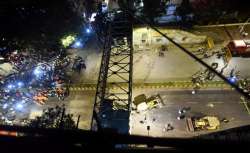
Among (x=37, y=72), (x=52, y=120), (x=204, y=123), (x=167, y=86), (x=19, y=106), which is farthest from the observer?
(x=37, y=72)

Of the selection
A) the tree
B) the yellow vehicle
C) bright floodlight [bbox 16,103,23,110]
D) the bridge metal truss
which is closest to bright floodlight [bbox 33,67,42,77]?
bright floodlight [bbox 16,103,23,110]

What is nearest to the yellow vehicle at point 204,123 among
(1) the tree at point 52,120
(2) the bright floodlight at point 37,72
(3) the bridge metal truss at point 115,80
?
(3) the bridge metal truss at point 115,80

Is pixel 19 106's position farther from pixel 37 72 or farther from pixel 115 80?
pixel 115 80

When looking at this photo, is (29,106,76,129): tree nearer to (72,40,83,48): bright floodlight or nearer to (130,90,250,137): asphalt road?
(130,90,250,137): asphalt road

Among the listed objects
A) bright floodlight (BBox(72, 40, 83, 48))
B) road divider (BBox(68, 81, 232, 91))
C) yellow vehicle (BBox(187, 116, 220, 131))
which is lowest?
yellow vehicle (BBox(187, 116, 220, 131))

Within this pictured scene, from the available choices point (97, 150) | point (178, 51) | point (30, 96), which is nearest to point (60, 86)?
point (30, 96)

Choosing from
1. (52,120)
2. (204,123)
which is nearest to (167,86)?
(204,123)

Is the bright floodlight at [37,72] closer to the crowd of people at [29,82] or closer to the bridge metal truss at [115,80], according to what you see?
the crowd of people at [29,82]

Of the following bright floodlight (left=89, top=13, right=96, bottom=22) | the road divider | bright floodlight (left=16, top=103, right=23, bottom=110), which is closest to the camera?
bright floodlight (left=16, top=103, right=23, bottom=110)

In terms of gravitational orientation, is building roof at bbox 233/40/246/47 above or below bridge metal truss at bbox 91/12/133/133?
above
